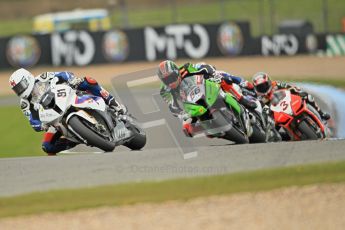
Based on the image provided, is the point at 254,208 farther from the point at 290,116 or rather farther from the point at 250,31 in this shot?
the point at 250,31

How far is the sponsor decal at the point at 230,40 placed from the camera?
94.3 ft

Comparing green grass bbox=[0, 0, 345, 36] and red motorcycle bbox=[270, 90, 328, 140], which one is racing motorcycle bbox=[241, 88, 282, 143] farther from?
green grass bbox=[0, 0, 345, 36]

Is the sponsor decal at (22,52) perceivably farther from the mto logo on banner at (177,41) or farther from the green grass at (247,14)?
the mto logo on banner at (177,41)

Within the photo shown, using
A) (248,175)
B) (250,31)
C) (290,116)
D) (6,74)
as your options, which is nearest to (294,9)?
(250,31)

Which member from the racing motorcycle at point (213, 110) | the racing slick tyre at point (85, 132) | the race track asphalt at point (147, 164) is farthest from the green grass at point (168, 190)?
the racing motorcycle at point (213, 110)

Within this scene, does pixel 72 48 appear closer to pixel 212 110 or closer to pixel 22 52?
pixel 22 52

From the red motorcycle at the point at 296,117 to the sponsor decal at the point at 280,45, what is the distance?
1679 cm

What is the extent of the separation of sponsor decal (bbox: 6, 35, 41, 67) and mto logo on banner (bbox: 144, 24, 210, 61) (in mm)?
4289

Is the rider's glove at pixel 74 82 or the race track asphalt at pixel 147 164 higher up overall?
the rider's glove at pixel 74 82

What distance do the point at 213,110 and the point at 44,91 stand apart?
2.43 meters

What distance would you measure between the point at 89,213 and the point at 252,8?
28193 mm

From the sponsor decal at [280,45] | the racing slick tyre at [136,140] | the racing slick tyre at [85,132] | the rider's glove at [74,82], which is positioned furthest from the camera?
the sponsor decal at [280,45]

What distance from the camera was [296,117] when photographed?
38.4ft

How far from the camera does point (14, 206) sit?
755cm
